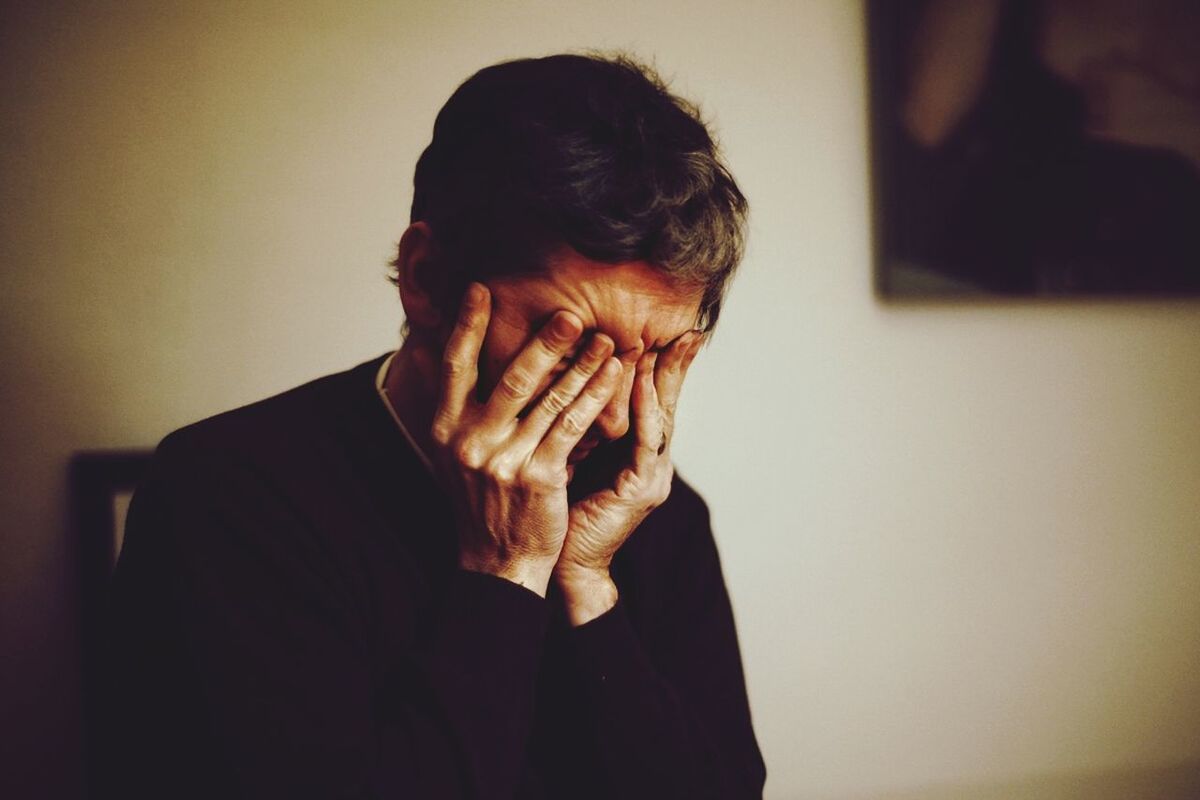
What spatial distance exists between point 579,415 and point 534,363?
0.07 m

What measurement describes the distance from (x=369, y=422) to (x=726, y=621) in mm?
558

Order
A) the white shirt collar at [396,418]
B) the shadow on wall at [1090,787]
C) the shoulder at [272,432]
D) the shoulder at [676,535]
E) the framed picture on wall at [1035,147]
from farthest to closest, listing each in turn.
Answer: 1. the shadow on wall at [1090,787]
2. the framed picture on wall at [1035,147]
3. the shoulder at [676,535]
4. the white shirt collar at [396,418]
5. the shoulder at [272,432]

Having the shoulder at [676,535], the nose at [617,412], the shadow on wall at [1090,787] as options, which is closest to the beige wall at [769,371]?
the shadow on wall at [1090,787]

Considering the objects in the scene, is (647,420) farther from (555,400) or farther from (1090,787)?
(1090,787)

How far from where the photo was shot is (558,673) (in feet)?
2.59

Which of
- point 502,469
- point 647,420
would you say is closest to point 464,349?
point 502,469

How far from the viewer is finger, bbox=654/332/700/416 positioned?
29.4 inches

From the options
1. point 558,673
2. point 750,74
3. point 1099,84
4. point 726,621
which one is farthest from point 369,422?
point 1099,84

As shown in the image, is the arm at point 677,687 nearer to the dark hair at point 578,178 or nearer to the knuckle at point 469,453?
the knuckle at point 469,453

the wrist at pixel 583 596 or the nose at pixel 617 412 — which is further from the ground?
the nose at pixel 617 412

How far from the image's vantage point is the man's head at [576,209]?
25.7 inches

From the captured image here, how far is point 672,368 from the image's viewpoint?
76 centimetres

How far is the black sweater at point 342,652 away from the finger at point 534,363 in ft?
0.57

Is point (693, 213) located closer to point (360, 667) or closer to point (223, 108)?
point (360, 667)
